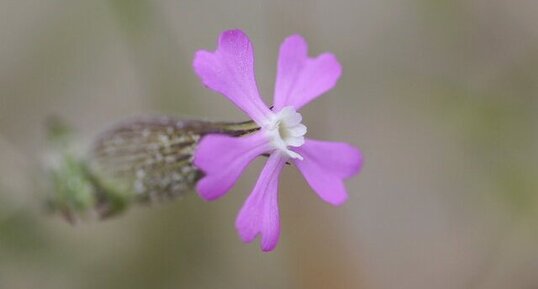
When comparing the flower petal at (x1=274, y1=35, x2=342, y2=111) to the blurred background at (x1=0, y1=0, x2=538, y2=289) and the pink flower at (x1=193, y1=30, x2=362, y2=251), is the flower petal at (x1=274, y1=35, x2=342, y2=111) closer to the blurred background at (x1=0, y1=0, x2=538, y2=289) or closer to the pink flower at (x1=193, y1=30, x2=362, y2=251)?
the pink flower at (x1=193, y1=30, x2=362, y2=251)

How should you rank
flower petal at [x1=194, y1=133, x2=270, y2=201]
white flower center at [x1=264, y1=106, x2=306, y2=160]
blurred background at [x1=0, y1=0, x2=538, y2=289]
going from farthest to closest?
blurred background at [x1=0, y1=0, x2=538, y2=289]
white flower center at [x1=264, y1=106, x2=306, y2=160]
flower petal at [x1=194, y1=133, x2=270, y2=201]

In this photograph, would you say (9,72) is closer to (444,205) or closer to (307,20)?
(307,20)

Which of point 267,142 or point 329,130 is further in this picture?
point 329,130

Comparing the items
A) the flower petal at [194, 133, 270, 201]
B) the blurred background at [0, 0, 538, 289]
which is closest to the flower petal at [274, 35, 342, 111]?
the flower petal at [194, 133, 270, 201]

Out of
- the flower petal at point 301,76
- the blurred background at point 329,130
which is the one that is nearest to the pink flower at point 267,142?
the flower petal at point 301,76

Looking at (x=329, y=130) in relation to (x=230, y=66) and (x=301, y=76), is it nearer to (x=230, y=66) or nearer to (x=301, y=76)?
(x=301, y=76)

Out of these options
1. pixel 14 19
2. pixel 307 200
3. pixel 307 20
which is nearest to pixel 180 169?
pixel 307 200

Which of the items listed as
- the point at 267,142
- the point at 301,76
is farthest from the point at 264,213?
the point at 301,76
